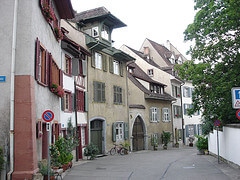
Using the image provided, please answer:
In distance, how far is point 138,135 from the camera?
30703mm

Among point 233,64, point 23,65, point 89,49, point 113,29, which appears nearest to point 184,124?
point 113,29

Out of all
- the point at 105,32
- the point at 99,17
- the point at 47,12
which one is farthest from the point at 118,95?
the point at 47,12

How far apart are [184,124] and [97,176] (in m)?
31.2

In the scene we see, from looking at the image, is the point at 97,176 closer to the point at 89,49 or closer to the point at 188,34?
the point at 188,34

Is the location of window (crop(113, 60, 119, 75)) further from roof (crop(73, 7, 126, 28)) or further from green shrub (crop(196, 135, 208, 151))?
green shrub (crop(196, 135, 208, 151))

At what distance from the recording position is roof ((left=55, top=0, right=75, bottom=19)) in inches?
605

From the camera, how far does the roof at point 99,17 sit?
Answer: 966 inches

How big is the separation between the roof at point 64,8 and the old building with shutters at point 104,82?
222 inches

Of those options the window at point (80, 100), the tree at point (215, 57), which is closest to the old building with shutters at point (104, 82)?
the window at point (80, 100)

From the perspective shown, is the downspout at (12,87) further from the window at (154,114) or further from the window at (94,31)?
the window at (154,114)

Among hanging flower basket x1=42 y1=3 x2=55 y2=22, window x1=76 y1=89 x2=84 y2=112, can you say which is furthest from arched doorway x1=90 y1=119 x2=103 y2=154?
hanging flower basket x1=42 y1=3 x2=55 y2=22

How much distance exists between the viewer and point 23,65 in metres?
10.2

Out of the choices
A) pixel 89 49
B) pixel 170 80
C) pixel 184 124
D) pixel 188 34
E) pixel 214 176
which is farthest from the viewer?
pixel 184 124

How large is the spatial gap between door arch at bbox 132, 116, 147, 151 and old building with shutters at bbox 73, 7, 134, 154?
269 centimetres
